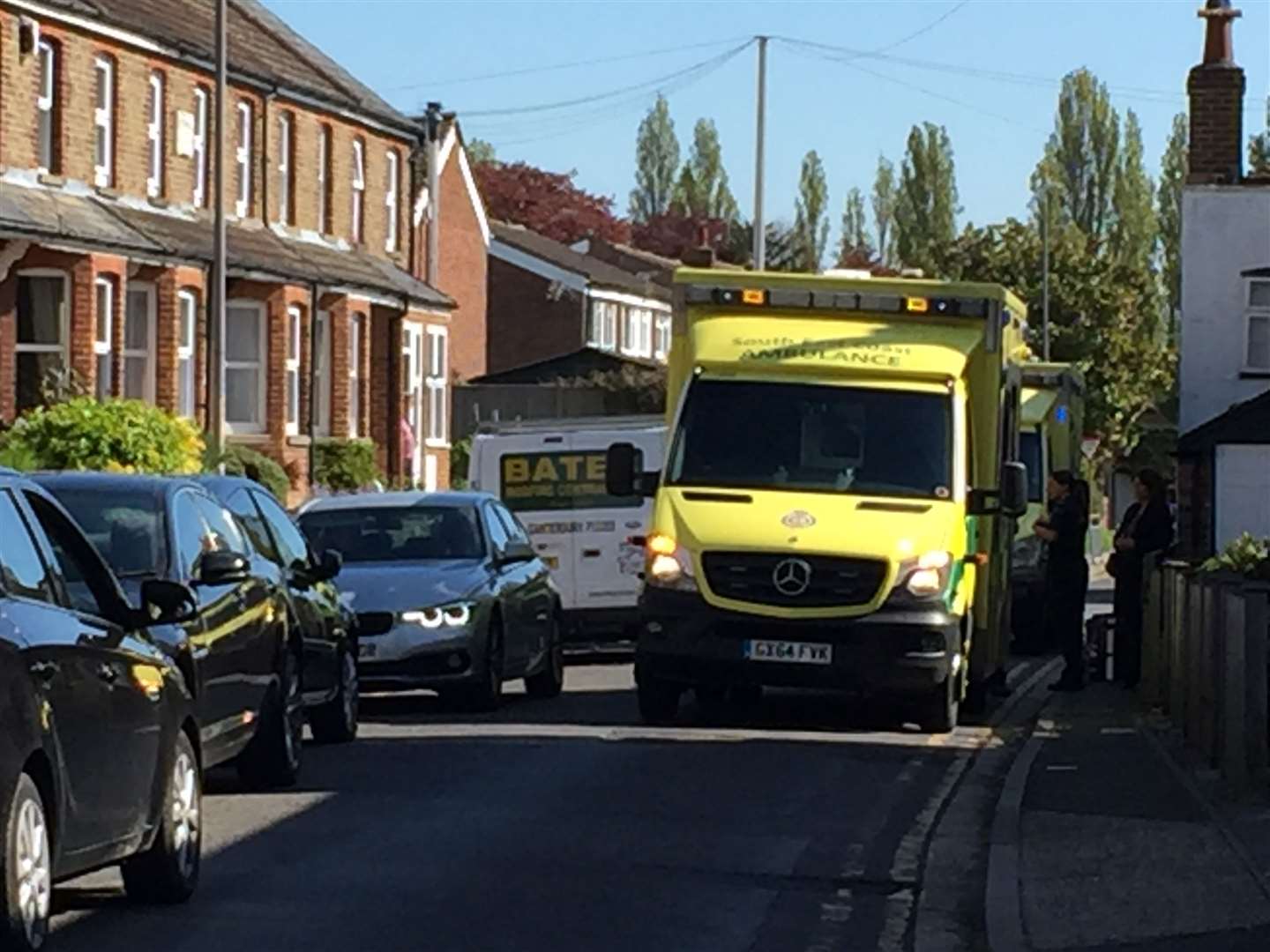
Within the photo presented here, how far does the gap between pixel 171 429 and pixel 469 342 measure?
4289 centimetres

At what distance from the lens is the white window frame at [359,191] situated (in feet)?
170

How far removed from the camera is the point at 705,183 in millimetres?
140125

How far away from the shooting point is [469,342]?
74562 mm

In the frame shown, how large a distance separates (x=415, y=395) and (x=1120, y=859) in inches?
1651

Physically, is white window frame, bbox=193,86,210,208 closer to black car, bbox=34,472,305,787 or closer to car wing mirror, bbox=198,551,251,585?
black car, bbox=34,472,305,787

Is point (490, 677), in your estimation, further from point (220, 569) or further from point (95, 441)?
point (95, 441)

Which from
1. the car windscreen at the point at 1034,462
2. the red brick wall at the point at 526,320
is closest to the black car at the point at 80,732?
the car windscreen at the point at 1034,462

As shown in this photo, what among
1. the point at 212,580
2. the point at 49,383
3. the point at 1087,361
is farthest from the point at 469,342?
the point at 212,580

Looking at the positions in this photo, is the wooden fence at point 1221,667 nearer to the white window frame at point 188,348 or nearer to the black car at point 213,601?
the black car at point 213,601

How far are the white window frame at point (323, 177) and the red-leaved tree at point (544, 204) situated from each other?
55615 millimetres

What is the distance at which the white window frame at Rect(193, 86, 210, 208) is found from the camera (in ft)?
146

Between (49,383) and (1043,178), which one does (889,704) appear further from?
(1043,178)

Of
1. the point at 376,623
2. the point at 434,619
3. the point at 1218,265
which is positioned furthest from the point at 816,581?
the point at 1218,265

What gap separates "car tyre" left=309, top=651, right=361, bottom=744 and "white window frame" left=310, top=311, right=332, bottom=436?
29655 millimetres
